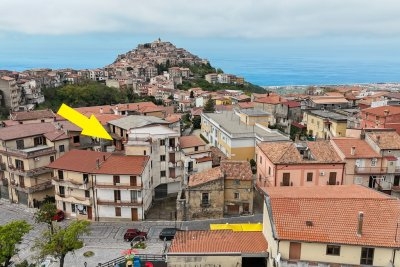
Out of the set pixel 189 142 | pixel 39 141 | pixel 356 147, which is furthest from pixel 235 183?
pixel 39 141

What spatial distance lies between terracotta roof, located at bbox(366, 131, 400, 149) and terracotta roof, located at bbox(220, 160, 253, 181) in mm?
15379

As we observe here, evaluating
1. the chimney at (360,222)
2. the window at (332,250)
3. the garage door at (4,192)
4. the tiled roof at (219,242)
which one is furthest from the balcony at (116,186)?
the chimney at (360,222)

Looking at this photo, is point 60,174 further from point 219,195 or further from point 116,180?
point 219,195

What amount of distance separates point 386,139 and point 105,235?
33.0m

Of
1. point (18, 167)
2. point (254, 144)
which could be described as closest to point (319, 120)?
point (254, 144)

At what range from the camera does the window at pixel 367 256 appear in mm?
25688

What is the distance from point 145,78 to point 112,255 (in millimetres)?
155217

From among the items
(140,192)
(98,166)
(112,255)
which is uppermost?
(98,166)

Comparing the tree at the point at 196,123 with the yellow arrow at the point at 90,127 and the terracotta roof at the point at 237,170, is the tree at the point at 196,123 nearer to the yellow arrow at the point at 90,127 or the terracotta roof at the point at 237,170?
the yellow arrow at the point at 90,127

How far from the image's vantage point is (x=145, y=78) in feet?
606

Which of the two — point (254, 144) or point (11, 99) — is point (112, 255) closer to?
point (254, 144)

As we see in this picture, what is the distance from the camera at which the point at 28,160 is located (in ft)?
146

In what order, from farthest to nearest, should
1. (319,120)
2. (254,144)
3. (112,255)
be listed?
(319,120), (254,144), (112,255)

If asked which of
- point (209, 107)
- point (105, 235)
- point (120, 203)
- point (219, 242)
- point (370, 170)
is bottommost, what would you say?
point (105, 235)
